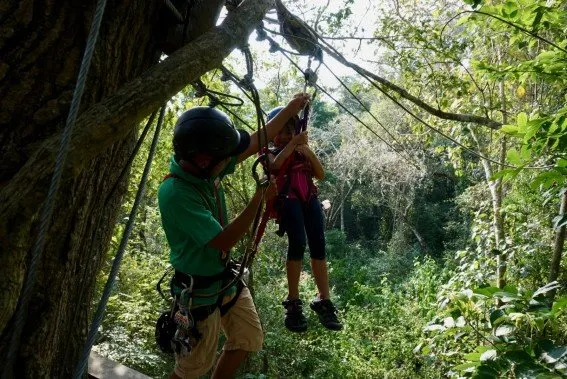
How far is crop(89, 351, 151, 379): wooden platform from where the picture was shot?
7.14 ft

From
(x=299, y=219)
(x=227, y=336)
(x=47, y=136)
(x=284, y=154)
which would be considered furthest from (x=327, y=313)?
(x=47, y=136)

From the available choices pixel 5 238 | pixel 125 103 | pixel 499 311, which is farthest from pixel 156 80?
pixel 499 311

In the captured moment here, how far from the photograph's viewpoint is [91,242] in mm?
1396

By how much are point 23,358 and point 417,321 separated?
1016cm

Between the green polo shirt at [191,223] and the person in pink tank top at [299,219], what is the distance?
653 millimetres

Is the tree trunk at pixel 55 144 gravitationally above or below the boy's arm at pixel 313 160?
below

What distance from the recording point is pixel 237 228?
1.93 m

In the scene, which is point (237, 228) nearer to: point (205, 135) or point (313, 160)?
point (205, 135)

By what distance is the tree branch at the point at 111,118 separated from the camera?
0.95m

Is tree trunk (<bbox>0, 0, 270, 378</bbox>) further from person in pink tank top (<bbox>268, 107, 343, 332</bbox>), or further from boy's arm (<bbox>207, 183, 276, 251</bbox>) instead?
person in pink tank top (<bbox>268, 107, 343, 332</bbox>)

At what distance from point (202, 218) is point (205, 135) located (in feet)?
1.18

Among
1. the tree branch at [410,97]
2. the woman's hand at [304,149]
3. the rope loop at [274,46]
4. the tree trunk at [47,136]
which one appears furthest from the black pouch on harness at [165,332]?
the tree branch at [410,97]

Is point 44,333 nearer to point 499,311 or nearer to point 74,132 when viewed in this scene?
point 74,132

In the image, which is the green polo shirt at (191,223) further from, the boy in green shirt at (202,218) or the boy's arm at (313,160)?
the boy's arm at (313,160)
